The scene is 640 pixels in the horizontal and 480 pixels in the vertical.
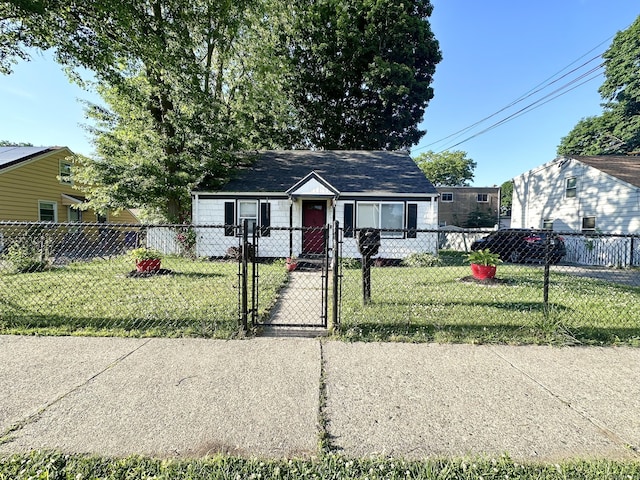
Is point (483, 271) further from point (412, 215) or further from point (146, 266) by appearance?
point (146, 266)

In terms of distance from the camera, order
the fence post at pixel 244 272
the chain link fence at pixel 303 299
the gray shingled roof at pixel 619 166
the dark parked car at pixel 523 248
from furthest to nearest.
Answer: the gray shingled roof at pixel 619 166 → the dark parked car at pixel 523 248 → the chain link fence at pixel 303 299 → the fence post at pixel 244 272

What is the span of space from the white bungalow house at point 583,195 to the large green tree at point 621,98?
10696 mm

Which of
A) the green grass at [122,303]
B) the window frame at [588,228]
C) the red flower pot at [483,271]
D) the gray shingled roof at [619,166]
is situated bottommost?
the green grass at [122,303]

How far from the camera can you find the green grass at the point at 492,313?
3.92m

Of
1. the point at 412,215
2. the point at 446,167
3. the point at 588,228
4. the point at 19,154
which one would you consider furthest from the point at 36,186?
the point at 446,167

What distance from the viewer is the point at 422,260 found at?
426 inches

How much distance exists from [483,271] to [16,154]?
69.0 feet

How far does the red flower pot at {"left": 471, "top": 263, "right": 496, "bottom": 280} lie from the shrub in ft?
10.5

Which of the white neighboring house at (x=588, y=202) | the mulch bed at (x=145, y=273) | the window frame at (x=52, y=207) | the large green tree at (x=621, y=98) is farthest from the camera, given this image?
the large green tree at (x=621, y=98)

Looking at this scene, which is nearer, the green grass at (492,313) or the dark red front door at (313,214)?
the green grass at (492,313)

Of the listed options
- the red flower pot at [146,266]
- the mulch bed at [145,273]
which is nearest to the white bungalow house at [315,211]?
the mulch bed at [145,273]

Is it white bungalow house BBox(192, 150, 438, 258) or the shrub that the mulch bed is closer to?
white bungalow house BBox(192, 150, 438, 258)

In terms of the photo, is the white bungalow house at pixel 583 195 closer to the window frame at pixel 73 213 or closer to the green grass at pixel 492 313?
the green grass at pixel 492 313

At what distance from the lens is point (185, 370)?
3.02 metres
